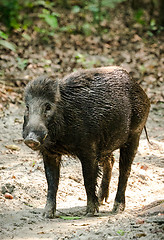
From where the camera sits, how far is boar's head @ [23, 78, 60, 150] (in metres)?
4.90

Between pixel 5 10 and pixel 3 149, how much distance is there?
8.12m

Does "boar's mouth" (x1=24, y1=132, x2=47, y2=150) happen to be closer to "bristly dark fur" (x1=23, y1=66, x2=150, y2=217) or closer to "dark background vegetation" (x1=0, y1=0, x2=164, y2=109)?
"bristly dark fur" (x1=23, y1=66, x2=150, y2=217)

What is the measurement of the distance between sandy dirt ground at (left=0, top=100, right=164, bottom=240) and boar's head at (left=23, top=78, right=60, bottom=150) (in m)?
1.02

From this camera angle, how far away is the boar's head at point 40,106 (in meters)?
4.90

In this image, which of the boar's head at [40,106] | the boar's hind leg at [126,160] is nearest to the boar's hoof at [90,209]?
the boar's hind leg at [126,160]

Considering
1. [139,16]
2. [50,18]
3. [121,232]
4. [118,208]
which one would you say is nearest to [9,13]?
[50,18]

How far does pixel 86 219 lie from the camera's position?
540 cm

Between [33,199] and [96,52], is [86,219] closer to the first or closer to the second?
[33,199]

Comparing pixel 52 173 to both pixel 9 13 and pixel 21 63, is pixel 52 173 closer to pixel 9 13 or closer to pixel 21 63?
pixel 21 63

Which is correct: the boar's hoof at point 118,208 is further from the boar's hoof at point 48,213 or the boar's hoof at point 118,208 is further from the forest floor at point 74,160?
the boar's hoof at point 48,213

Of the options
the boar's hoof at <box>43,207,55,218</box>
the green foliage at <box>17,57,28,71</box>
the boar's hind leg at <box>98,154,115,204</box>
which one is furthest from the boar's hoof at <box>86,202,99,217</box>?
the green foliage at <box>17,57,28,71</box>

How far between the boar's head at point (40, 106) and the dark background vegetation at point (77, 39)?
19.0 ft

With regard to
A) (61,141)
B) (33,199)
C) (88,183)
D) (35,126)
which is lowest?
(33,199)

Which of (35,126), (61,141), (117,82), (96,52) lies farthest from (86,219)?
(96,52)
